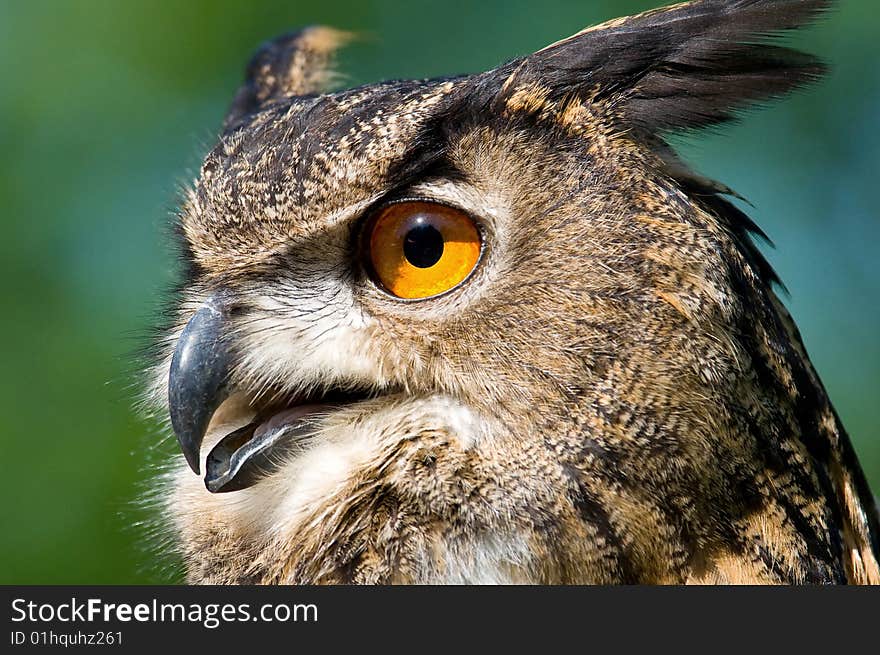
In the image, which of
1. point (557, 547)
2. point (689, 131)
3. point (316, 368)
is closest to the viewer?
point (557, 547)

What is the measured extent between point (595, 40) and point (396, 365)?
2.34 ft

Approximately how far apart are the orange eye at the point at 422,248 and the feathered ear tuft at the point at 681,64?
28 cm

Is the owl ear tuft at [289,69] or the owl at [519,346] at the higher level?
the owl ear tuft at [289,69]

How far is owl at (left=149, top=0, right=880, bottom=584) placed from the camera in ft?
5.00

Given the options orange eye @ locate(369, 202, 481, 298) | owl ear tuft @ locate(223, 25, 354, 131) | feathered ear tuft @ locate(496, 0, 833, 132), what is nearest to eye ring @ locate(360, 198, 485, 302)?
orange eye @ locate(369, 202, 481, 298)

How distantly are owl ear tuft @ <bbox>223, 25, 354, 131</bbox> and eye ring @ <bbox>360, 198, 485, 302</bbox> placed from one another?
3.29 ft

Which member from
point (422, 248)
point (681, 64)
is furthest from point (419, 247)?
point (681, 64)

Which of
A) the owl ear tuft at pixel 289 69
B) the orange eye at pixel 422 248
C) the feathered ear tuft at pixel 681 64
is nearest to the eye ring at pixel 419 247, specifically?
the orange eye at pixel 422 248

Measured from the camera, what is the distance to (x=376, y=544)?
157 cm

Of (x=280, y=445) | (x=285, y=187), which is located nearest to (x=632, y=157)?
(x=285, y=187)

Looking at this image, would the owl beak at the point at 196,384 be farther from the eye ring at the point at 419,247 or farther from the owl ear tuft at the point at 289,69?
the owl ear tuft at the point at 289,69

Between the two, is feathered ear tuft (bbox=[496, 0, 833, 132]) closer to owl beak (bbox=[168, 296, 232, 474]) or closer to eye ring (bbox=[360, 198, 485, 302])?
eye ring (bbox=[360, 198, 485, 302])

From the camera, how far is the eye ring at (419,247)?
63.8 inches
